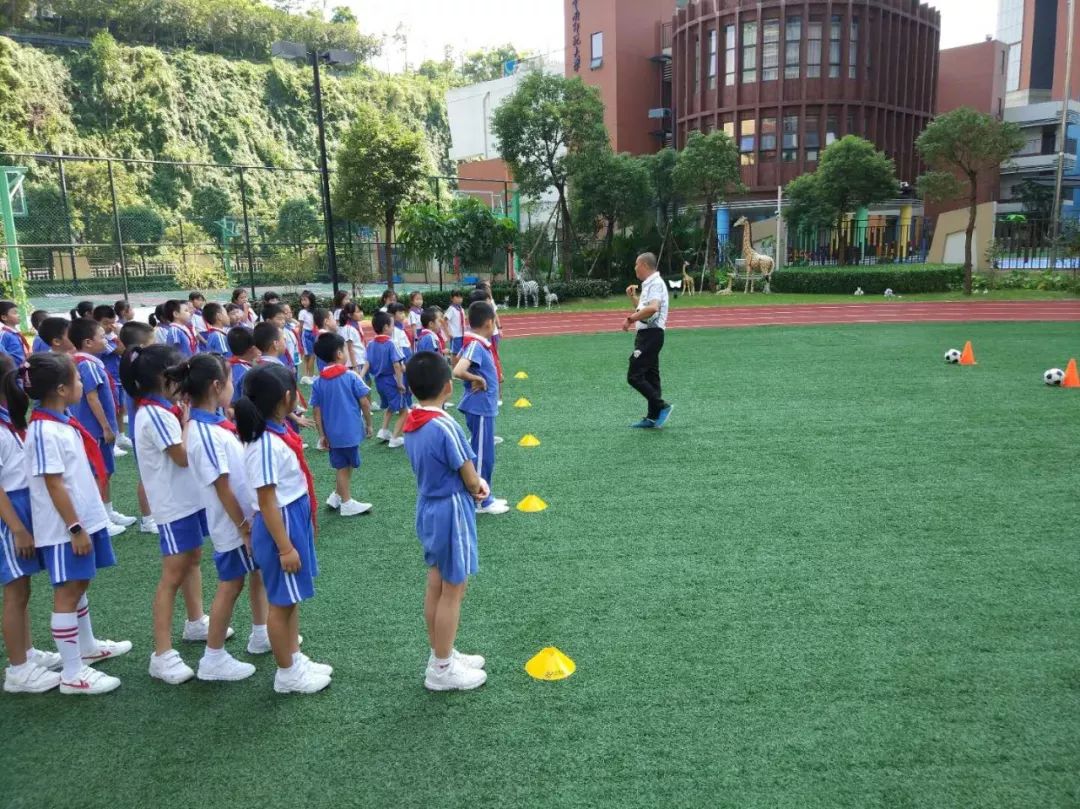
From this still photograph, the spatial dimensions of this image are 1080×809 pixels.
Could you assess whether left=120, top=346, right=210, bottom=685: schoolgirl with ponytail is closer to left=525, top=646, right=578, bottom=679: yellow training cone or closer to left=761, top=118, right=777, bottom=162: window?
left=525, top=646, right=578, bottom=679: yellow training cone

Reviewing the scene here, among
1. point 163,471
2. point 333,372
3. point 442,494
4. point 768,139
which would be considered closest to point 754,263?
point 768,139

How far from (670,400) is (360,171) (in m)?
16.0

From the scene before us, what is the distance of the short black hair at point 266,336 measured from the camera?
527 cm

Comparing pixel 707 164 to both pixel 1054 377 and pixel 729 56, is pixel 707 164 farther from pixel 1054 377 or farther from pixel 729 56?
pixel 1054 377

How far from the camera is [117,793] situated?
281 centimetres

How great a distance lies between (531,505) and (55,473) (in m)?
3.25

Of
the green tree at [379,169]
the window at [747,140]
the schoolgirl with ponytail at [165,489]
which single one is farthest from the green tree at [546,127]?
the schoolgirl with ponytail at [165,489]

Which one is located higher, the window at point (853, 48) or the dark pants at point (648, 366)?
the window at point (853, 48)

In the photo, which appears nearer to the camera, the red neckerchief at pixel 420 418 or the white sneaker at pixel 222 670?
the red neckerchief at pixel 420 418

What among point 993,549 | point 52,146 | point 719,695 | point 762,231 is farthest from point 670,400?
point 52,146

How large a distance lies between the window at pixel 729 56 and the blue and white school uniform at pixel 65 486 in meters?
32.6

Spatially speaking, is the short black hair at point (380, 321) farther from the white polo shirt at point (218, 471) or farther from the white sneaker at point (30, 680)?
the white sneaker at point (30, 680)

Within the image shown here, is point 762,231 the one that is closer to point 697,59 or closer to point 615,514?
point 697,59

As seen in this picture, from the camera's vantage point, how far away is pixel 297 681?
3.40m
